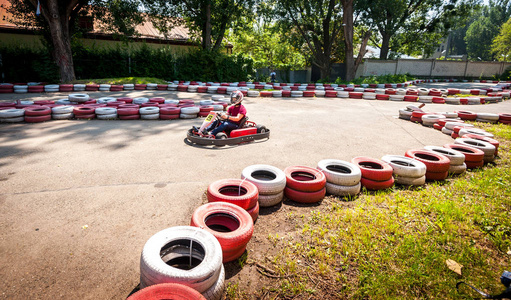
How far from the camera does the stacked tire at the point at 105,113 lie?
771 cm

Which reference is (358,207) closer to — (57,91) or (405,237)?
(405,237)

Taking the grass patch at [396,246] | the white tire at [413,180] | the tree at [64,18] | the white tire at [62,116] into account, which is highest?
the tree at [64,18]

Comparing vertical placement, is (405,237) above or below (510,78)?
below

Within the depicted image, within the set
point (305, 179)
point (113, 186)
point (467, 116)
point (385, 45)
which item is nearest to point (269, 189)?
point (305, 179)

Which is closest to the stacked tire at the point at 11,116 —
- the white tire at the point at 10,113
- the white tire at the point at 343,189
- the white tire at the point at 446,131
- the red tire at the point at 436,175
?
the white tire at the point at 10,113

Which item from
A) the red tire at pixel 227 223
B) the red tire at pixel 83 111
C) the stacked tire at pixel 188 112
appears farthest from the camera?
the stacked tire at pixel 188 112

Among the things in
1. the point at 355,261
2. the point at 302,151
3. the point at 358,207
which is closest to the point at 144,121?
the point at 302,151

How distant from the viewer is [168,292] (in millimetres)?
1646

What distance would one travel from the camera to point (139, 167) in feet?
14.3

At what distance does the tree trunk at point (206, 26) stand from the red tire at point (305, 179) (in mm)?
18060

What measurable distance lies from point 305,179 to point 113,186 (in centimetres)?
269

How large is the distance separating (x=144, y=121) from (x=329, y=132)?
5.21m

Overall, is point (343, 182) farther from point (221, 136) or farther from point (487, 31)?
point (487, 31)

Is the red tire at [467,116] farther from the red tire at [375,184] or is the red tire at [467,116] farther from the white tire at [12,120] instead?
the white tire at [12,120]
